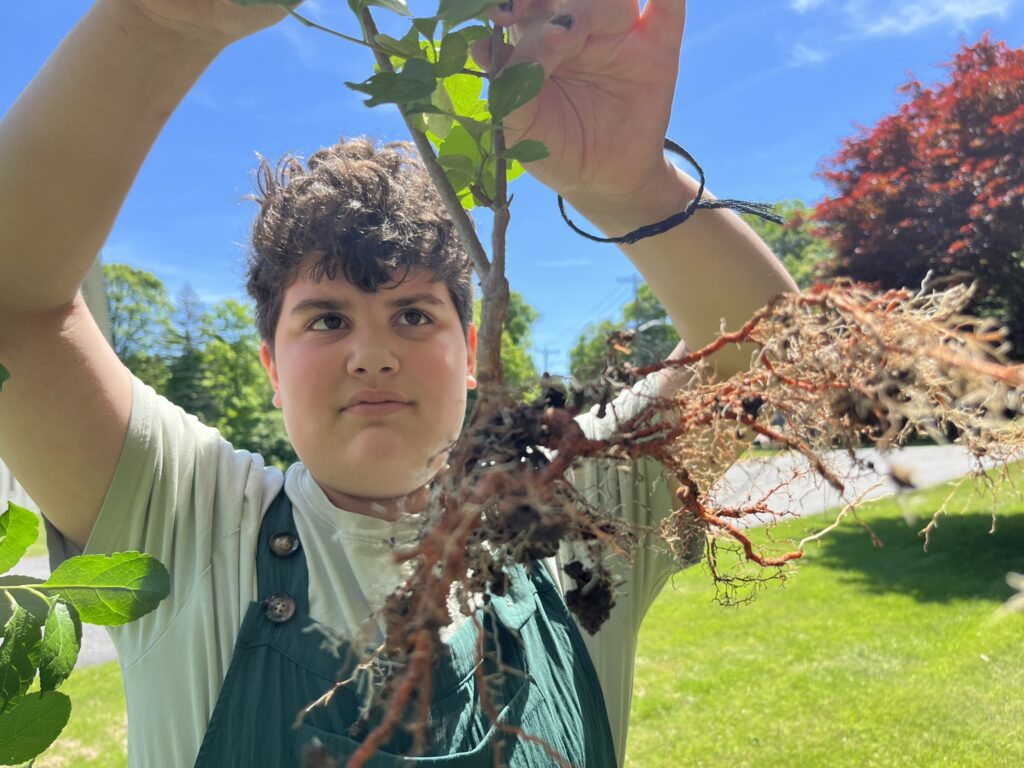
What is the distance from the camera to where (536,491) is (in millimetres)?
682

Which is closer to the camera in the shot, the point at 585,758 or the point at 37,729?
the point at 37,729

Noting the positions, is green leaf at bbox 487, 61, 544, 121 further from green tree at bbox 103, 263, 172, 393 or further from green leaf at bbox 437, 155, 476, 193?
green tree at bbox 103, 263, 172, 393

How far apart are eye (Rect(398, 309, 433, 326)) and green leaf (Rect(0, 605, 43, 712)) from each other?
2.18 ft

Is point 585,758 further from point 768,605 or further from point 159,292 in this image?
point 159,292

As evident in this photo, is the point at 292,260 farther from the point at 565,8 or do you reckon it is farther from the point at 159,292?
the point at 159,292

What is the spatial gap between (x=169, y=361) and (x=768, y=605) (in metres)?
21.2

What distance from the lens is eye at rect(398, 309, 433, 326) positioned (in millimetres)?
1206

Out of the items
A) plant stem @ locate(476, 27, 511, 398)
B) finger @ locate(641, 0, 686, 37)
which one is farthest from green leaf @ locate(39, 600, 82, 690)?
finger @ locate(641, 0, 686, 37)

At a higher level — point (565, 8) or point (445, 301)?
point (565, 8)

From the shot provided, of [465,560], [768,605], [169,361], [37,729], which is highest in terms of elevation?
[169,361]

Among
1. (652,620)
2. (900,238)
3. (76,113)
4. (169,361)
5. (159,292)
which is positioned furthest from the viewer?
(159,292)

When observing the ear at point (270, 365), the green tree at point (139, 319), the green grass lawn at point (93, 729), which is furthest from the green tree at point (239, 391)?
the ear at point (270, 365)

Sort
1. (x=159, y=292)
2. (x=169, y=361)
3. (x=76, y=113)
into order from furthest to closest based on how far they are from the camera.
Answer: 1. (x=159, y=292)
2. (x=169, y=361)
3. (x=76, y=113)

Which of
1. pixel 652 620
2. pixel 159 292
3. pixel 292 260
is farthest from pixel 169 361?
pixel 292 260
